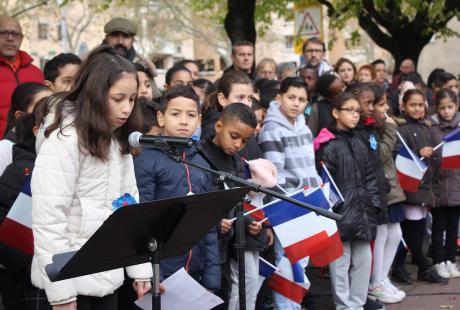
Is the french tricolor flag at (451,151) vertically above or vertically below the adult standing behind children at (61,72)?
below

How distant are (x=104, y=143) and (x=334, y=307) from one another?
4355mm

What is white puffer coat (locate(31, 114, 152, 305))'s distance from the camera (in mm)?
3873

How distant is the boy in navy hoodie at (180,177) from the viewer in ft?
16.9

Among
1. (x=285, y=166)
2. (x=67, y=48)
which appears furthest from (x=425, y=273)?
(x=67, y=48)

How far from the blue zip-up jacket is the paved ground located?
8.83 ft

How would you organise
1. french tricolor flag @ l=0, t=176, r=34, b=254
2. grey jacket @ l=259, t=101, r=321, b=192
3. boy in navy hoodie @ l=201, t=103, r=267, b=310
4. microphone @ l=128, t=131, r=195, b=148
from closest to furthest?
1. microphone @ l=128, t=131, r=195, b=148
2. french tricolor flag @ l=0, t=176, r=34, b=254
3. boy in navy hoodie @ l=201, t=103, r=267, b=310
4. grey jacket @ l=259, t=101, r=321, b=192

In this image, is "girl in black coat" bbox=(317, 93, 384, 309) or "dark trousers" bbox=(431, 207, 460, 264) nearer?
"girl in black coat" bbox=(317, 93, 384, 309)

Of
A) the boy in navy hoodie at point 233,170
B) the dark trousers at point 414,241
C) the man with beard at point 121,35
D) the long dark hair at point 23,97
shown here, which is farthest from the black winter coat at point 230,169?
the dark trousers at point 414,241

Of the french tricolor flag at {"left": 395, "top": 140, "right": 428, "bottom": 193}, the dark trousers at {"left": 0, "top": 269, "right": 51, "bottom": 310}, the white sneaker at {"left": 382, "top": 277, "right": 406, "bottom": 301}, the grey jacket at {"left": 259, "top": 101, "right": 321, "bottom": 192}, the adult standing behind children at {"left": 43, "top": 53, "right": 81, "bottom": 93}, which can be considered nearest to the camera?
the dark trousers at {"left": 0, "top": 269, "right": 51, "bottom": 310}

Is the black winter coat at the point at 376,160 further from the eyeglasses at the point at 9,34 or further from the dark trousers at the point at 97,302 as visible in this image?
the dark trousers at the point at 97,302

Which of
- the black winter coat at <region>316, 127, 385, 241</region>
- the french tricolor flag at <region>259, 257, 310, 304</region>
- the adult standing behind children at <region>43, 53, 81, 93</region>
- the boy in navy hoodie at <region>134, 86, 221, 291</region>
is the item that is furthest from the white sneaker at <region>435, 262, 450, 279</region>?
the adult standing behind children at <region>43, 53, 81, 93</region>

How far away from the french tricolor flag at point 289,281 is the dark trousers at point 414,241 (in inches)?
94.8

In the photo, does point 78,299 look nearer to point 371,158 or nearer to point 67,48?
point 371,158

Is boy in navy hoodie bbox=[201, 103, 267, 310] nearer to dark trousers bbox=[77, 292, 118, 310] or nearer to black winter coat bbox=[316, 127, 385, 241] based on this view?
black winter coat bbox=[316, 127, 385, 241]
